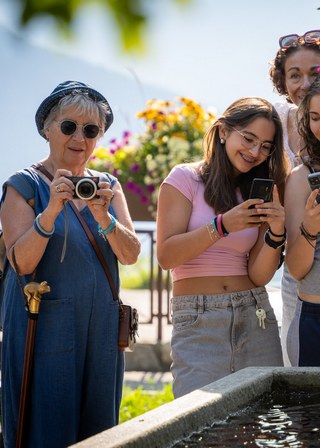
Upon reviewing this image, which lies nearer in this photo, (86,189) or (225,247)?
(86,189)

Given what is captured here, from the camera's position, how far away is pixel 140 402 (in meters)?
5.37

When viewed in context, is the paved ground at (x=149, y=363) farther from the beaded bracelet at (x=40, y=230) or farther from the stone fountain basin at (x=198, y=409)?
the stone fountain basin at (x=198, y=409)

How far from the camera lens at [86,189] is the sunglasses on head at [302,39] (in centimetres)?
133

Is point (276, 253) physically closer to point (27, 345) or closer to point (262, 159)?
point (262, 159)

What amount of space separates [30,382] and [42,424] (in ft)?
0.47

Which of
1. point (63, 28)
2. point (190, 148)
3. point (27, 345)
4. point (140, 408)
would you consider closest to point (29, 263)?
point (27, 345)

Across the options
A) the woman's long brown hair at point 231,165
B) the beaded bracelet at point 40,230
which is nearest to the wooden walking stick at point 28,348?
the beaded bracelet at point 40,230

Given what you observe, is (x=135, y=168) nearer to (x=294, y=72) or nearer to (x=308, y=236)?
(x=294, y=72)

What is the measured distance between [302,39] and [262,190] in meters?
0.96

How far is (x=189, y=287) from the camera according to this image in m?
3.13

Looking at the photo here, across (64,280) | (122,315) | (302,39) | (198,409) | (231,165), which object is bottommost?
(198,409)

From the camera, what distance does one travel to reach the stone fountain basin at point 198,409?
5.70 ft

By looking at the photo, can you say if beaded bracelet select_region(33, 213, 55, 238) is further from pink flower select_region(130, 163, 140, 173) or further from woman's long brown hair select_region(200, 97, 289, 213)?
pink flower select_region(130, 163, 140, 173)

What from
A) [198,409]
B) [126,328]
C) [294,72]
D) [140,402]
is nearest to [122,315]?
[126,328]
